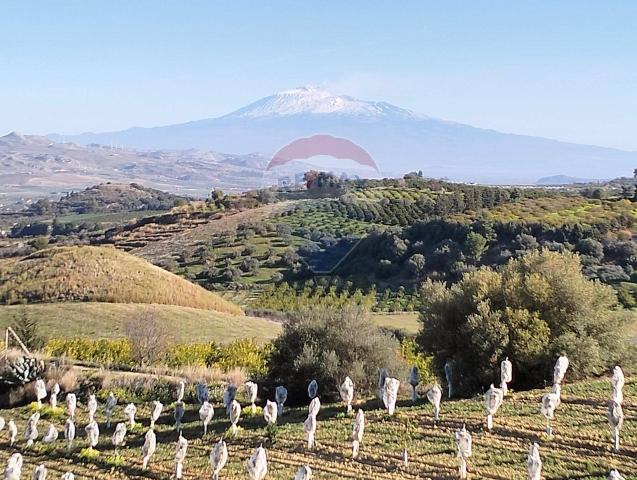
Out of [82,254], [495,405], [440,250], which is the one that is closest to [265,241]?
[440,250]

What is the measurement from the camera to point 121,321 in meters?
28.3

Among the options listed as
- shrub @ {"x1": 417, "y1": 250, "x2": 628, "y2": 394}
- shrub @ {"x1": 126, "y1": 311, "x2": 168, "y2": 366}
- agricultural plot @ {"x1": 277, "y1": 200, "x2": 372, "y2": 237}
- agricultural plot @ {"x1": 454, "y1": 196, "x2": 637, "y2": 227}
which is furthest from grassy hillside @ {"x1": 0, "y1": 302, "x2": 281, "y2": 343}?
agricultural plot @ {"x1": 277, "y1": 200, "x2": 372, "y2": 237}

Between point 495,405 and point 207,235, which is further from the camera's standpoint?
point 207,235

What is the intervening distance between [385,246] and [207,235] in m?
24.9

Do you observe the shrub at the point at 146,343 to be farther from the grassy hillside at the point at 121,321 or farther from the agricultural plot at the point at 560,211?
the agricultural plot at the point at 560,211

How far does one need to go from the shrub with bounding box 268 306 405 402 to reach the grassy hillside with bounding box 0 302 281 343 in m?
10.8

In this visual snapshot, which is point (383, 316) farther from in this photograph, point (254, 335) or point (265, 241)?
point (265, 241)

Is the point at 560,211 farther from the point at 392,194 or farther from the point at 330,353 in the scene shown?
the point at 330,353

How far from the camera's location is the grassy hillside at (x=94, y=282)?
108 ft

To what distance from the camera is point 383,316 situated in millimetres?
37625

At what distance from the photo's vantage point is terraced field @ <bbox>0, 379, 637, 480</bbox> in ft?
34.2

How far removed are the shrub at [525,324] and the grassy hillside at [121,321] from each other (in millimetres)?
12640

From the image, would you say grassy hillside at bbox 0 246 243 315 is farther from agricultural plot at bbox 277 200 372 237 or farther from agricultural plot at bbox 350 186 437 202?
agricultural plot at bbox 350 186 437 202

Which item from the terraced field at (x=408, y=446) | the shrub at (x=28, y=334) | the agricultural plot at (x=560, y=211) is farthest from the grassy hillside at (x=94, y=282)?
the agricultural plot at (x=560, y=211)
